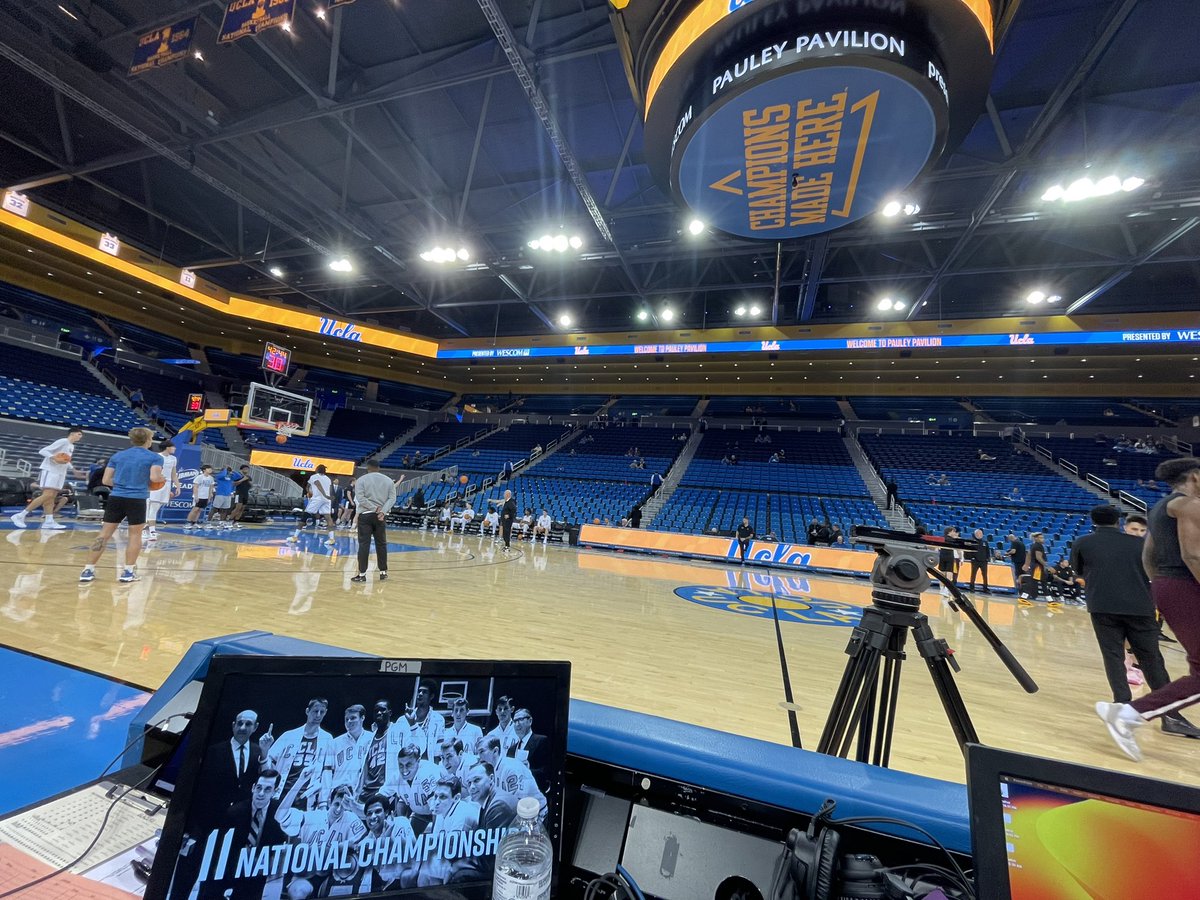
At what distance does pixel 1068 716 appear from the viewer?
297cm

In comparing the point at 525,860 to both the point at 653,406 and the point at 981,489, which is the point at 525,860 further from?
the point at 653,406

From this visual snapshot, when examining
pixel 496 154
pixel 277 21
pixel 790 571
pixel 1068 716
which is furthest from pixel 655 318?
pixel 1068 716

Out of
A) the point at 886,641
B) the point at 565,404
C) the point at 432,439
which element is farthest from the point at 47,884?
the point at 432,439

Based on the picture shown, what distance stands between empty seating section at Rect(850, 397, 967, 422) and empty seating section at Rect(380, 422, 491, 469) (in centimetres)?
1799

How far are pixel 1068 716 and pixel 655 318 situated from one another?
47.4 feet

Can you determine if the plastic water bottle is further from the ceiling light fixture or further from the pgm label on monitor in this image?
the ceiling light fixture

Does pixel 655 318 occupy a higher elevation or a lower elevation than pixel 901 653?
higher

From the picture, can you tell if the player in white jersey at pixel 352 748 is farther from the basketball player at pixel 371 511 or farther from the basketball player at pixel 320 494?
the basketball player at pixel 320 494

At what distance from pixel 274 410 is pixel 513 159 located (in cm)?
1141

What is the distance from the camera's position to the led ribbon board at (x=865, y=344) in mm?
12102

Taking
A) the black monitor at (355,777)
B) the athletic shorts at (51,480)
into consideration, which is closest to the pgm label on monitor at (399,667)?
the black monitor at (355,777)

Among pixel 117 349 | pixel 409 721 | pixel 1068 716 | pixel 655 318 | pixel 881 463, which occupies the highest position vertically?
pixel 655 318

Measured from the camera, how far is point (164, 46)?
21.3 feet

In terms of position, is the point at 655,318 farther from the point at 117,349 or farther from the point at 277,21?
the point at 117,349
